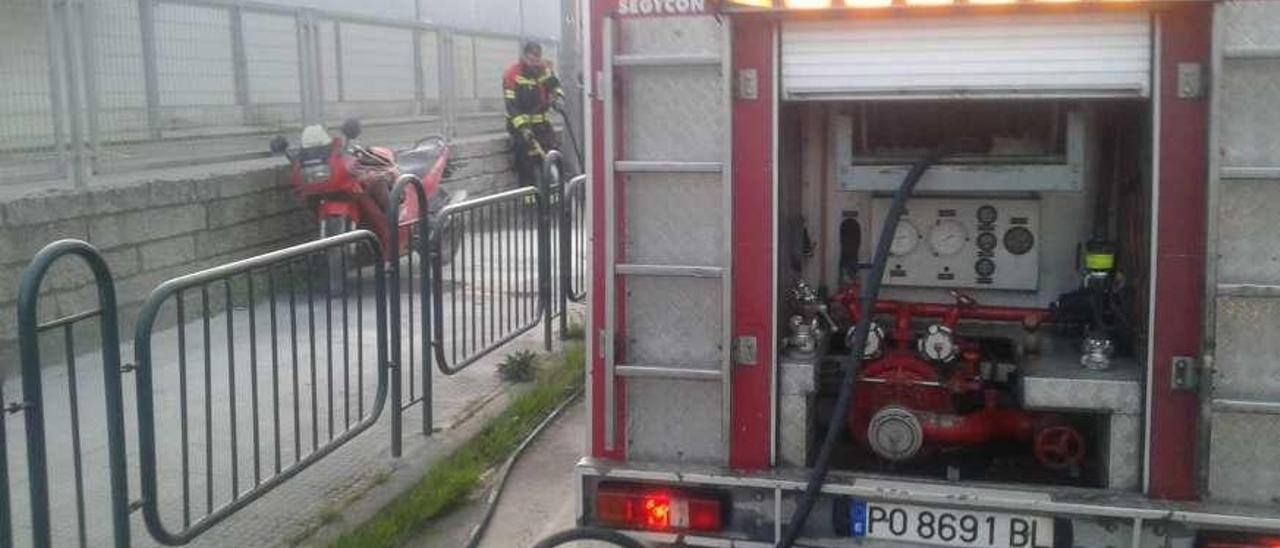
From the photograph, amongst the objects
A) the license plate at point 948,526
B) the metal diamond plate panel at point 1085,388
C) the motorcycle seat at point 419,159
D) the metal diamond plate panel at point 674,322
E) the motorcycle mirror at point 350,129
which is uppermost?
the motorcycle mirror at point 350,129

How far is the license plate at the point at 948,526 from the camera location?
3.93 meters

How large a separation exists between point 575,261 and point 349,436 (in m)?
3.31

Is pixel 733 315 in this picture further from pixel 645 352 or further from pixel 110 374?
pixel 110 374

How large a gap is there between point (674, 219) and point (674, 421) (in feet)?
2.08

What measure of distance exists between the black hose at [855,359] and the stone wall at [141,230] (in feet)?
12.4

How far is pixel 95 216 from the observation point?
7770mm

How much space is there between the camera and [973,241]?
191 inches

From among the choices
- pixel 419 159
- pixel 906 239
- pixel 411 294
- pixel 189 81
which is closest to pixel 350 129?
pixel 189 81

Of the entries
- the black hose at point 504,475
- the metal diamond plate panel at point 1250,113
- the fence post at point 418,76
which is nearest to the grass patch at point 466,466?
the black hose at point 504,475

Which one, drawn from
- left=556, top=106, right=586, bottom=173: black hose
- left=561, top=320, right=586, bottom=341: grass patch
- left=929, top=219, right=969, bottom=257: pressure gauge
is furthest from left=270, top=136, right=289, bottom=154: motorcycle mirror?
left=929, top=219, right=969, bottom=257: pressure gauge

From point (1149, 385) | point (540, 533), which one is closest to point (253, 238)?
point (540, 533)

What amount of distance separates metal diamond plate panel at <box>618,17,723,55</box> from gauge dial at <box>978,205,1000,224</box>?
54.2 inches

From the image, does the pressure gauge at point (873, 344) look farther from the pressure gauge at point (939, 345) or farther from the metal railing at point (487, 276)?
the metal railing at point (487, 276)

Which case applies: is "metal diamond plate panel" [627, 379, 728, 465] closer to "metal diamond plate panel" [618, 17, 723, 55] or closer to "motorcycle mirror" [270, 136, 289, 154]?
"metal diamond plate panel" [618, 17, 723, 55]
